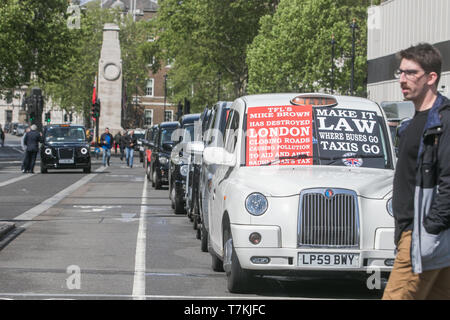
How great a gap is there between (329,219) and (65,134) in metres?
31.0

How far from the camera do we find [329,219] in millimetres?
9094

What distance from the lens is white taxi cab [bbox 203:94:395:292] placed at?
30.0 feet

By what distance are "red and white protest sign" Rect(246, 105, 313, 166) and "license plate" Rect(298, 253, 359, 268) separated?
1385mm

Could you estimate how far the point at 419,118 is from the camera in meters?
5.58

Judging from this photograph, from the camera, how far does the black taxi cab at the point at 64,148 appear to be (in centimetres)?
3822

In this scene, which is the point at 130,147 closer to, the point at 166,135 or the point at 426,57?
the point at 166,135

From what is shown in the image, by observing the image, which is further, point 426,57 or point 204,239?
point 204,239

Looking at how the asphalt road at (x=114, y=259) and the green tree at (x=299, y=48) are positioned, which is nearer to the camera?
the asphalt road at (x=114, y=259)

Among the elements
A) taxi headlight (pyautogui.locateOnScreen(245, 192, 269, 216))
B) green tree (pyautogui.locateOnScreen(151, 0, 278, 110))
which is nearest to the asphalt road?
taxi headlight (pyautogui.locateOnScreen(245, 192, 269, 216))

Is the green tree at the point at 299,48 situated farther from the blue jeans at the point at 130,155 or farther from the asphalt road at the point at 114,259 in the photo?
the asphalt road at the point at 114,259

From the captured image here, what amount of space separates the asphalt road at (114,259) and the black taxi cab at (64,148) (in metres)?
15.3

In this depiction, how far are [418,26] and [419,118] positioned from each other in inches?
2267

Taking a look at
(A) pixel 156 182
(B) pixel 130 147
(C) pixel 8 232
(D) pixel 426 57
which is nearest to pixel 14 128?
(B) pixel 130 147

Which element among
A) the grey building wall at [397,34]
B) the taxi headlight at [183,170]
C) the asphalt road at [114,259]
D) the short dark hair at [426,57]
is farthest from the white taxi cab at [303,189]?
the grey building wall at [397,34]
